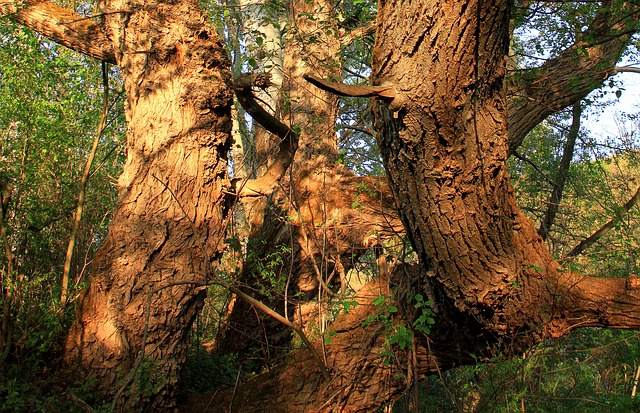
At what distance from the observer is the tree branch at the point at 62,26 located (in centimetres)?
509

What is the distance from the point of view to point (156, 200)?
4492 millimetres

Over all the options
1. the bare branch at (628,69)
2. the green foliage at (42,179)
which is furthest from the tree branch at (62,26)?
the bare branch at (628,69)

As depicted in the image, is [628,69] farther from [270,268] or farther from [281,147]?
[270,268]

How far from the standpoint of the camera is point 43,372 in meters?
4.34

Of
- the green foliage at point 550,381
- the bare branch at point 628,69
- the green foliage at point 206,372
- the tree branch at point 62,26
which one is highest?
the tree branch at point 62,26

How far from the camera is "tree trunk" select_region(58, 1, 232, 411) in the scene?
13.9 feet

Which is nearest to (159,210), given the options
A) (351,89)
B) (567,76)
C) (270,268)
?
(270,268)

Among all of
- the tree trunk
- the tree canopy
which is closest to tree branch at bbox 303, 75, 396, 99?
the tree canopy

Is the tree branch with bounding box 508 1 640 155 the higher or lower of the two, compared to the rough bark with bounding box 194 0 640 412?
higher

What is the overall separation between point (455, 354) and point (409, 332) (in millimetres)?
518

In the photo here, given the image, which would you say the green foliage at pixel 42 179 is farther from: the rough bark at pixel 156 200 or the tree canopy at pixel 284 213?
the rough bark at pixel 156 200

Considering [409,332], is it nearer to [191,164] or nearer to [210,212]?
[210,212]

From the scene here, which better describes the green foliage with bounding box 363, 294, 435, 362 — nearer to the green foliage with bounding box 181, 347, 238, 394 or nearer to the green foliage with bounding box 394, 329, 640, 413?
the green foliage with bounding box 394, 329, 640, 413

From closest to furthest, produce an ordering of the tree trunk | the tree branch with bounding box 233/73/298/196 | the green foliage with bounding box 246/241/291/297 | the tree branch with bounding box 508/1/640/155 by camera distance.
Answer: the tree trunk < the tree branch with bounding box 233/73/298/196 < the green foliage with bounding box 246/241/291/297 < the tree branch with bounding box 508/1/640/155
